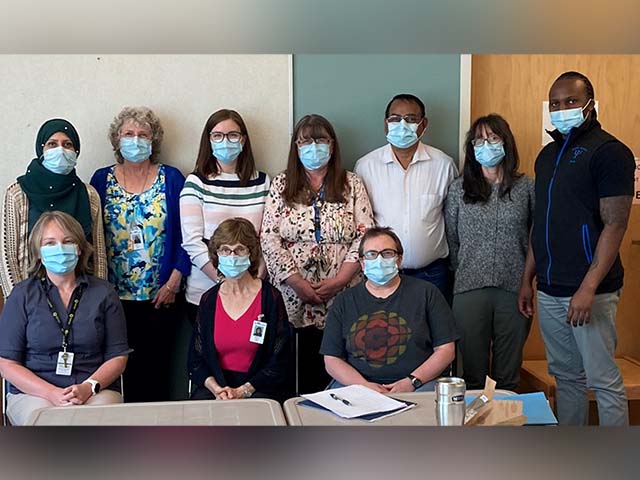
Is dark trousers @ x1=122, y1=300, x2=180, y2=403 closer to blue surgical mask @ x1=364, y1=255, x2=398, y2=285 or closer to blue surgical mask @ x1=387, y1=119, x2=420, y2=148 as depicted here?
blue surgical mask @ x1=364, y1=255, x2=398, y2=285

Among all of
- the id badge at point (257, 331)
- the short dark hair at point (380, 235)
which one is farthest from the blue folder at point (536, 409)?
the id badge at point (257, 331)

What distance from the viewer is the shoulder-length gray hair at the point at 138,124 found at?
12.0 ft

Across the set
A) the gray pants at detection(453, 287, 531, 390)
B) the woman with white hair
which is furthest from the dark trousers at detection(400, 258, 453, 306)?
the woman with white hair

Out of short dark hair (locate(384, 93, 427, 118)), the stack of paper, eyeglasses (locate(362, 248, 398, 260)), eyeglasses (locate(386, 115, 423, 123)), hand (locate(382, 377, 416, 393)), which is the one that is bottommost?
hand (locate(382, 377, 416, 393))

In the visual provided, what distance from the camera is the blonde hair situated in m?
3.01

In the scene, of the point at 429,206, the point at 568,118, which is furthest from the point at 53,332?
the point at 568,118

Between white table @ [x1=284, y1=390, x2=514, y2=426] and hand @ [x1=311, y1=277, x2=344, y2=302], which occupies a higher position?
hand @ [x1=311, y1=277, x2=344, y2=302]

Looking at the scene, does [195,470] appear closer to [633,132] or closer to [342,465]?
[342,465]

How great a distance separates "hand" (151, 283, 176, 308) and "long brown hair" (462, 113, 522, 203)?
145 centimetres

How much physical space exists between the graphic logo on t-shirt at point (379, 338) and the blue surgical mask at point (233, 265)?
58 cm

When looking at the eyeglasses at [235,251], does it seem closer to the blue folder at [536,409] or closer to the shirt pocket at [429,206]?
the shirt pocket at [429,206]

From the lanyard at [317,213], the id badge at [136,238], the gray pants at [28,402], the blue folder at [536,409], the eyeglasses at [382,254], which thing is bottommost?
the gray pants at [28,402]

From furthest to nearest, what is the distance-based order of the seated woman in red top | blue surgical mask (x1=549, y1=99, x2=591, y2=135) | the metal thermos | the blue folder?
the seated woman in red top
blue surgical mask (x1=549, y1=99, x2=591, y2=135)
the blue folder
the metal thermos
